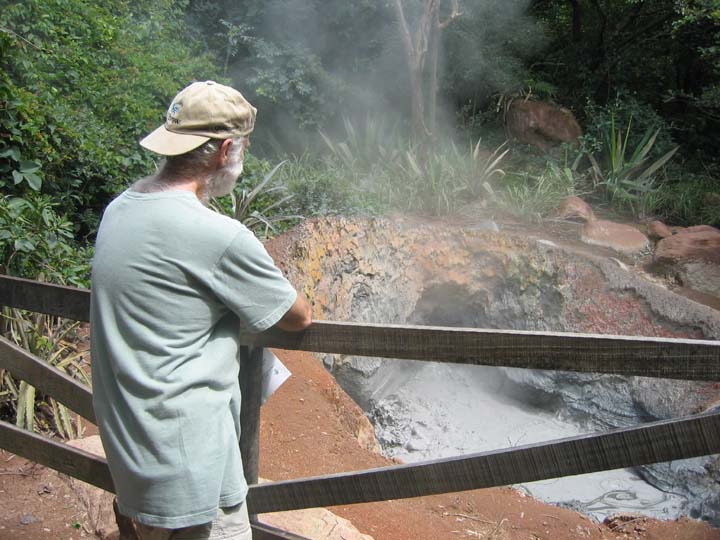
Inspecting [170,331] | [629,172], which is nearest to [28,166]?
[170,331]

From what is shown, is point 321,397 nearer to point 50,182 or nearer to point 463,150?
point 50,182

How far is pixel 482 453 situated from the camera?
1.60 meters

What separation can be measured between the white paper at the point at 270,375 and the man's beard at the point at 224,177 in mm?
519

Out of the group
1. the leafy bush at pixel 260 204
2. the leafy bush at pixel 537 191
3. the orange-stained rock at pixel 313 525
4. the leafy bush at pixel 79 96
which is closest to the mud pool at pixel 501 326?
the leafy bush at pixel 260 204

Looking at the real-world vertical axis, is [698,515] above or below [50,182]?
below

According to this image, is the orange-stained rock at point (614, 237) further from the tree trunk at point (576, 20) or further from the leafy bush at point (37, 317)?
the leafy bush at point (37, 317)

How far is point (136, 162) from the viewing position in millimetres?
6504

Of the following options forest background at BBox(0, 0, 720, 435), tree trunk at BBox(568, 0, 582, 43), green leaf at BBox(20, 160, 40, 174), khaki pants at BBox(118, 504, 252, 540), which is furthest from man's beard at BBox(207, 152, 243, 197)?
tree trunk at BBox(568, 0, 582, 43)

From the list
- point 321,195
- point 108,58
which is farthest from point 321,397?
point 108,58

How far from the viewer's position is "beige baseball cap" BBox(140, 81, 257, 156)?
1.48 m

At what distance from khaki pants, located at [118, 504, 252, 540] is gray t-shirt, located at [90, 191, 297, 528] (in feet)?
0.25

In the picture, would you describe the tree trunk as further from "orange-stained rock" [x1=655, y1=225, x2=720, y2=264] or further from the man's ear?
the man's ear

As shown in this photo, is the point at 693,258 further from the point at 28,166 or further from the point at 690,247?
the point at 28,166

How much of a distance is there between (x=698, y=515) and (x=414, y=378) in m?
3.27
